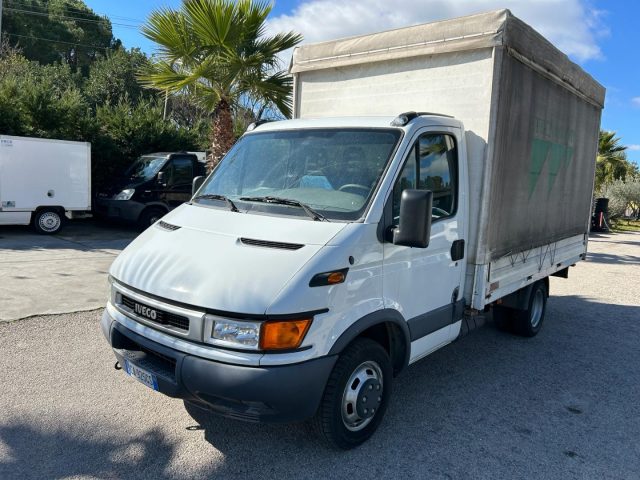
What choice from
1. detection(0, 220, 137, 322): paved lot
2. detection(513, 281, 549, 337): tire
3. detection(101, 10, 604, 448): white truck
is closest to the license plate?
detection(101, 10, 604, 448): white truck

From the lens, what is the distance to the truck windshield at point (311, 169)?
347 centimetres

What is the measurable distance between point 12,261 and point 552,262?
851 cm

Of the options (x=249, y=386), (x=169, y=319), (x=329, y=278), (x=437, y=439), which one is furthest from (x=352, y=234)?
(x=437, y=439)

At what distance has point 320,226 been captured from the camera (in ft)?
10.5

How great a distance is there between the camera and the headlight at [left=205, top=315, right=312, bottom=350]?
2.82 meters

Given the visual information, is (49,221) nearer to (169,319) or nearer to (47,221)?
(47,221)

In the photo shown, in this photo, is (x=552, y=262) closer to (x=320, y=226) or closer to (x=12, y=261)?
(x=320, y=226)

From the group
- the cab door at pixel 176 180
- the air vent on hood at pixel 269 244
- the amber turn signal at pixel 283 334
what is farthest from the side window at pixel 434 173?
the cab door at pixel 176 180

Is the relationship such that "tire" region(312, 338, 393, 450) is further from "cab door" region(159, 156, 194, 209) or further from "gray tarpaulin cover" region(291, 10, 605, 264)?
"cab door" region(159, 156, 194, 209)

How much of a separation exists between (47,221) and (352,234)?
11333mm

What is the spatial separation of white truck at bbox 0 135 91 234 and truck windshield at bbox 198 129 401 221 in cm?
941

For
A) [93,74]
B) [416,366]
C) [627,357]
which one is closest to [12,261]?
[416,366]

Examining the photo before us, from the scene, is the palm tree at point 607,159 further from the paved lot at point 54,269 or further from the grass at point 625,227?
the paved lot at point 54,269

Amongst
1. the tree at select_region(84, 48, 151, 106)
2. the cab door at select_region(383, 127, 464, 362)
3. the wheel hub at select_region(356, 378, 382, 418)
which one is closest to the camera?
the wheel hub at select_region(356, 378, 382, 418)
